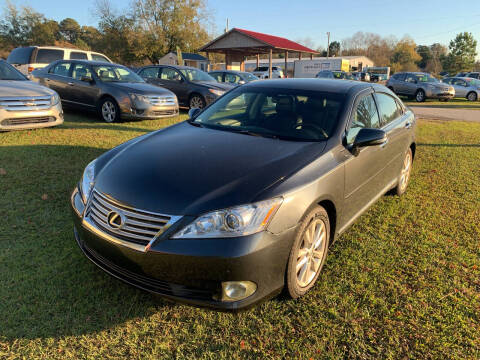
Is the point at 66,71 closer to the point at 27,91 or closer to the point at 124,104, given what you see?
the point at 124,104

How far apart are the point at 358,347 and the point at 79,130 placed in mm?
7015

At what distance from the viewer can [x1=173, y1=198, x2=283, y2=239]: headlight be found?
2061 mm

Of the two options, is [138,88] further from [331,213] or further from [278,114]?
[331,213]

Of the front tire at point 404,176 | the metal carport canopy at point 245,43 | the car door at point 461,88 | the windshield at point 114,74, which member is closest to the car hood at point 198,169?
the front tire at point 404,176

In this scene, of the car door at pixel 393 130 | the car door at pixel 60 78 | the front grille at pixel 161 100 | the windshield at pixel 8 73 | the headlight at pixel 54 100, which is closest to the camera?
the car door at pixel 393 130

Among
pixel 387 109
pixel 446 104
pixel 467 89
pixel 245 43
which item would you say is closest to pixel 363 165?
pixel 387 109

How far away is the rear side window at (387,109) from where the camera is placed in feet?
13.1

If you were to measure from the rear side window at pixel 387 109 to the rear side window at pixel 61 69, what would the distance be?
8.25m

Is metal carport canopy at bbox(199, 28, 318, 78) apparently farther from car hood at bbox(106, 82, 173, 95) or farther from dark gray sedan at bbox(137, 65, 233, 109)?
car hood at bbox(106, 82, 173, 95)

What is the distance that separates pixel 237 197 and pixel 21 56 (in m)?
13.7

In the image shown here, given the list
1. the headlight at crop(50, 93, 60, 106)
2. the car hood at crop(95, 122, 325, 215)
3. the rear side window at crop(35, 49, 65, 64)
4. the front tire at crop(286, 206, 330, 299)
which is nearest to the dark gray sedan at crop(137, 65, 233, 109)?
the rear side window at crop(35, 49, 65, 64)

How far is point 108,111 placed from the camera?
8.52 metres

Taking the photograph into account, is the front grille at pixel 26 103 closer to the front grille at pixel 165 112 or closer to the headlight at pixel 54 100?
the headlight at pixel 54 100

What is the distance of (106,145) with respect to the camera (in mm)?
6367
